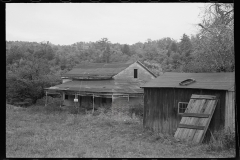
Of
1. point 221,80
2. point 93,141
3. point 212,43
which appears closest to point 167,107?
point 221,80

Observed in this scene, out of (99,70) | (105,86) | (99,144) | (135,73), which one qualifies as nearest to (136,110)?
(105,86)

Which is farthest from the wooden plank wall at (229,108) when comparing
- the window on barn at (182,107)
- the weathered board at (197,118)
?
the window on barn at (182,107)

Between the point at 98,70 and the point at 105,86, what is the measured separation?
5.87 m

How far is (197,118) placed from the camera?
12.6m

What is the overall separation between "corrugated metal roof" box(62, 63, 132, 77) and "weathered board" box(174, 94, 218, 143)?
18658 millimetres

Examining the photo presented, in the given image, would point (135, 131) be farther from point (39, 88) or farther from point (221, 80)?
point (39, 88)

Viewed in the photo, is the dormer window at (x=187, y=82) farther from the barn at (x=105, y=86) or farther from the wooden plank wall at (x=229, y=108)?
the barn at (x=105, y=86)

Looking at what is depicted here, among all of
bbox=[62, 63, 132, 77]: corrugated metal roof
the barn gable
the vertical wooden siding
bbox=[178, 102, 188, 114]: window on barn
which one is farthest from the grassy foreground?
bbox=[62, 63, 132, 77]: corrugated metal roof

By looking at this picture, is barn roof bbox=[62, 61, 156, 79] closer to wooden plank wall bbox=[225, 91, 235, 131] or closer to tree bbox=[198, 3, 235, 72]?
tree bbox=[198, 3, 235, 72]

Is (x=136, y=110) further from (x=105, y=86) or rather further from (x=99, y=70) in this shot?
(x=99, y=70)

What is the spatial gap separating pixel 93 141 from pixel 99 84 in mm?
17696

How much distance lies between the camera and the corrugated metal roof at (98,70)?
32.1m

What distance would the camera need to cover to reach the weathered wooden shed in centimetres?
1240

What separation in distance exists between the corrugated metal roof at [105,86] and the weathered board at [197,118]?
13905mm
